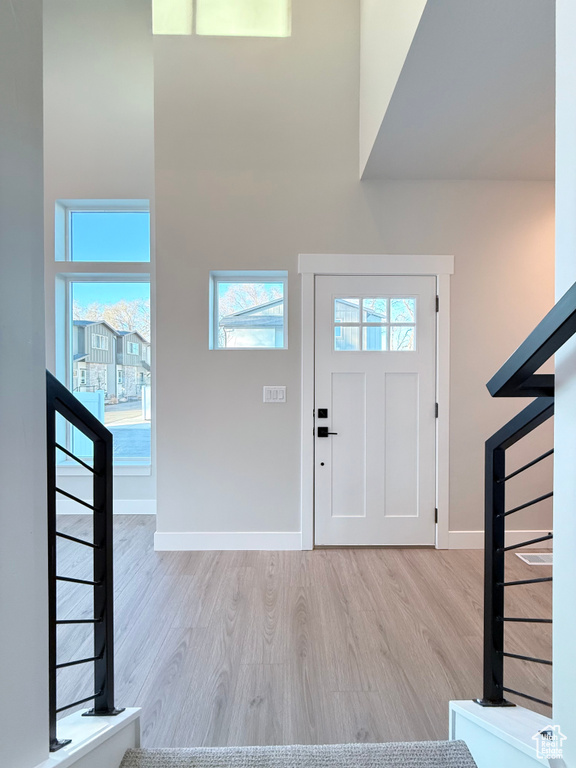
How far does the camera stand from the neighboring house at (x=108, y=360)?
4012 mm

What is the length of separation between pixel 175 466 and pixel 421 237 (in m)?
2.53

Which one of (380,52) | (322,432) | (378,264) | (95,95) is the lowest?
(322,432)

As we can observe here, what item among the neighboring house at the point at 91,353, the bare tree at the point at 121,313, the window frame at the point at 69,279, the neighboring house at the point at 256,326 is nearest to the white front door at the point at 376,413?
the neighboring house at the point at 256,326

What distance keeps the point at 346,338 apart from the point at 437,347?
0.69 m

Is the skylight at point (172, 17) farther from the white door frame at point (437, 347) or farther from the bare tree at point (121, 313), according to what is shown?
the bare tree at point (121, 313)

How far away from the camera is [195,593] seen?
2475 mm

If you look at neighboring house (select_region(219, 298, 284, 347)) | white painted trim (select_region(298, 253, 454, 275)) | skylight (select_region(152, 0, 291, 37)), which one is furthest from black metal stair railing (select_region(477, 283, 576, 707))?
skylight (select_region(152, 0, 291, 37))

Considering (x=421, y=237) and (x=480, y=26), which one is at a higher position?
(x=480, y=26)

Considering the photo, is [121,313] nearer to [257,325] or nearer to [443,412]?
[257,325]

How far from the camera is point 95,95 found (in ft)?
12.0

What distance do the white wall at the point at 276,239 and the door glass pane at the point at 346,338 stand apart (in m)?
0.33

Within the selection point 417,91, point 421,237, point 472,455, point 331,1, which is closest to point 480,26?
point 417,91

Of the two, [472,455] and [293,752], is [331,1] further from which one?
[293,752]

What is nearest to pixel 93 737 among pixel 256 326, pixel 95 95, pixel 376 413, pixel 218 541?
pixel 218 541
